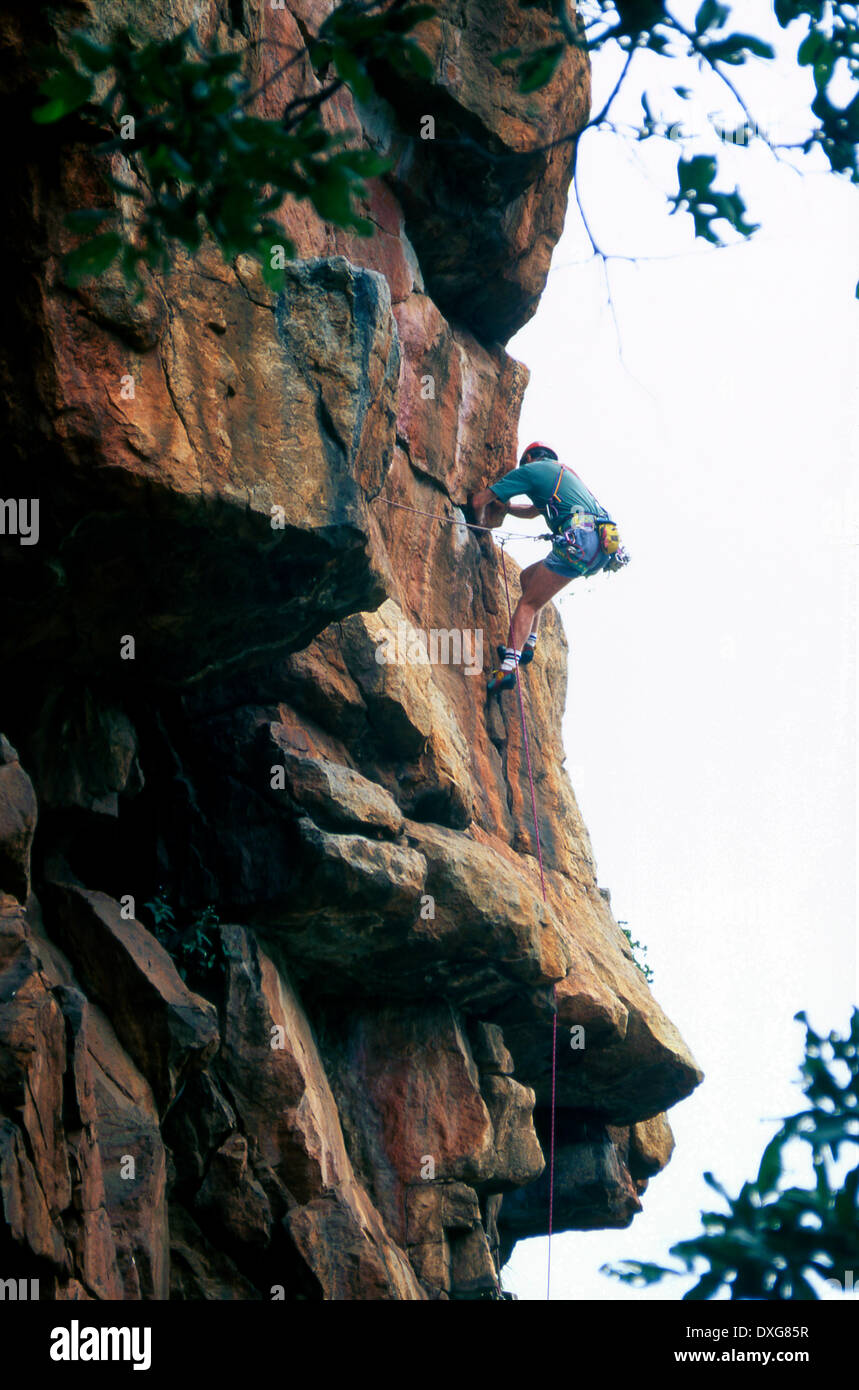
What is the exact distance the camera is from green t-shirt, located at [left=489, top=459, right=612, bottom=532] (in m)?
11.8

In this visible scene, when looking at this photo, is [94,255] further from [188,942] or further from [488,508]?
[488,508]

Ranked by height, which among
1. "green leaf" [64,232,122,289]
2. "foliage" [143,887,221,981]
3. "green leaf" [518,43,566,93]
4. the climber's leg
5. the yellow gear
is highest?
the yellow gear

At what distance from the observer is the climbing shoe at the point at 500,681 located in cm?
1202

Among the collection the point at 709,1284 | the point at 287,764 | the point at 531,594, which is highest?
the point at 531,594

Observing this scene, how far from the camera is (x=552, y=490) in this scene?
11828 millimetres

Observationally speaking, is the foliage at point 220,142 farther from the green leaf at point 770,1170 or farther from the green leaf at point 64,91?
the green leaf at point 770,1170

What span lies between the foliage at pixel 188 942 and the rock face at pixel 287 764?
23mm

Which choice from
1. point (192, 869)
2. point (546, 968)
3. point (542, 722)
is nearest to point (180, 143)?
point (192, 869)
